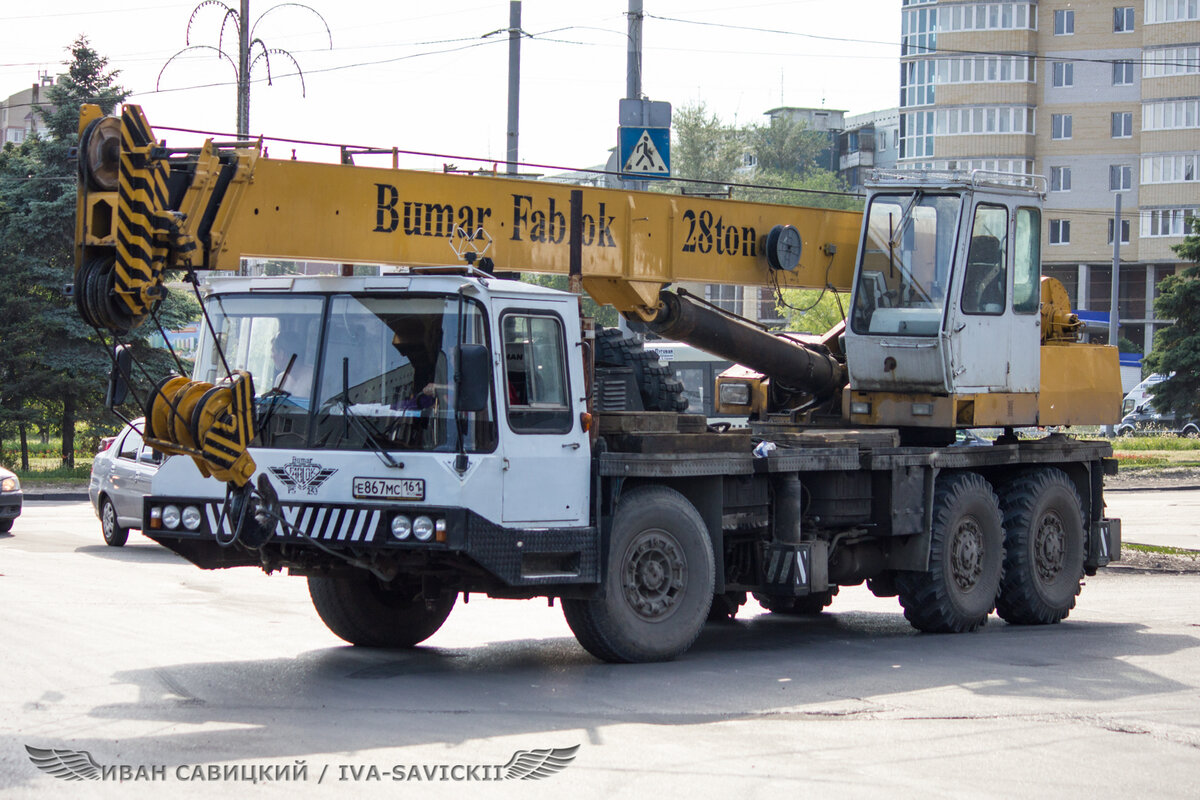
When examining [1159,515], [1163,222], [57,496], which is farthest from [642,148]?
[1163,222]

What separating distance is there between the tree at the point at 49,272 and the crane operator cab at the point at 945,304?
22903mm

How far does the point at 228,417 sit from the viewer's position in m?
8.80

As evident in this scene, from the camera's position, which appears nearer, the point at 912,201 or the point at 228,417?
the point at 228,417

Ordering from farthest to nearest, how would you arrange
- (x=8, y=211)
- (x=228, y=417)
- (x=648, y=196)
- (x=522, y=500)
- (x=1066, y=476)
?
(x=8, y=211)
(x=1066, y=476)
(x=648, y=196)
(x=522, y=500)
(x=228, y=417)

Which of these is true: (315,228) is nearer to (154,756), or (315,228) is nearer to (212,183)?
(212,183)

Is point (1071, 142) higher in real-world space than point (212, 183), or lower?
higher

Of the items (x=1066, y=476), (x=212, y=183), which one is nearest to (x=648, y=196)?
(x=212, y=183)

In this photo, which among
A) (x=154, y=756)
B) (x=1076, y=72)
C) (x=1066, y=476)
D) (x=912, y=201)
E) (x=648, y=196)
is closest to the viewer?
(x=154, y=756)

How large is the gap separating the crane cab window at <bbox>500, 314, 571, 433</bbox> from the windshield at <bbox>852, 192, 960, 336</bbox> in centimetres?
453

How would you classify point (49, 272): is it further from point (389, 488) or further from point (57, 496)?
point (389, 488)

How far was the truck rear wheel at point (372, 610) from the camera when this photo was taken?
11.0 meters

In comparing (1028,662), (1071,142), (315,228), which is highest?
(1071,142)

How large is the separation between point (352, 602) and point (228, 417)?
2.62 meters

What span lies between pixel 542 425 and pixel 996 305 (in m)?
5.65
